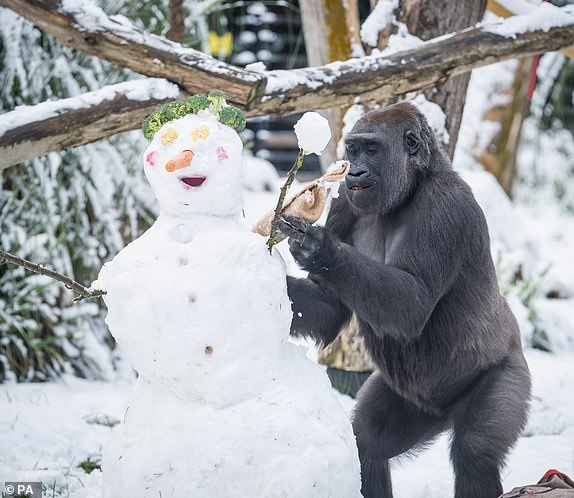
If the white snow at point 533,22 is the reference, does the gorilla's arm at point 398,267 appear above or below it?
below

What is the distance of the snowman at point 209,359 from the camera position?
1.84 meters

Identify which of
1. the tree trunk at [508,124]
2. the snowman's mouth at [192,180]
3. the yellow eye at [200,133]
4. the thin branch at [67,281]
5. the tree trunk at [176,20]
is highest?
the yellow eye at [200,133]

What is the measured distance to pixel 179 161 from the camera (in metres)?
1.92

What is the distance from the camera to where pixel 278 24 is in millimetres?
8977

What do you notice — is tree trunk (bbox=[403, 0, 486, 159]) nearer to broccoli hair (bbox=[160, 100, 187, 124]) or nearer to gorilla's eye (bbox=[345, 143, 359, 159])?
gorilla's eye (bbox=[345, 143, 359, 159])

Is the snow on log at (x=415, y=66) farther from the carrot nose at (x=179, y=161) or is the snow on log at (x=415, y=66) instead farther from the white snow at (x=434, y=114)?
the carrot nose at (x=179, y=161)

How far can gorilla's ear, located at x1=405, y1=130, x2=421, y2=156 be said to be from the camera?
250 centimetres

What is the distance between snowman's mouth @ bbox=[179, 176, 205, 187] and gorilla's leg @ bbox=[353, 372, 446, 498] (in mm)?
1089

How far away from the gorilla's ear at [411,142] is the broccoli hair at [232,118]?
2.06ft

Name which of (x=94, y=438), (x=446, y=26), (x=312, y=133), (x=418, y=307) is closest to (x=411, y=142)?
(x=418, y=307)

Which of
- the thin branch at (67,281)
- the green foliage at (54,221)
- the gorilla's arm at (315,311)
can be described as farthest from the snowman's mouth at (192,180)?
the green foliage at (54,221)

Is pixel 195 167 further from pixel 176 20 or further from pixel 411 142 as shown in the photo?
A: pixel 176 20

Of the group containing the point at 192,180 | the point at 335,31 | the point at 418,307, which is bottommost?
the point at 418,307

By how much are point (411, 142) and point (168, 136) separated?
838 millimetres
